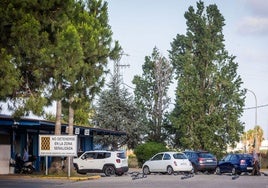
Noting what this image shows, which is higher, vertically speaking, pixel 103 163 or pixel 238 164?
pixel 103 163

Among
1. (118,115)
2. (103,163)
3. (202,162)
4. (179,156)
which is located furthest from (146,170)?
(118,115)

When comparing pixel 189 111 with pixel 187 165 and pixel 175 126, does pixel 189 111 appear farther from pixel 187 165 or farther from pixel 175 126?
pixel 187 165

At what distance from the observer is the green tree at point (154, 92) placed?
198 feet

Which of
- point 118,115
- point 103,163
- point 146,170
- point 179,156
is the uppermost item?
point 118,115

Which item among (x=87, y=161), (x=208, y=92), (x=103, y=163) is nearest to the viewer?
(x=103, y=163)

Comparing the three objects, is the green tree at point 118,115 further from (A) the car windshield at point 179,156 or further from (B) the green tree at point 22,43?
(B) the green tree at point 22,43

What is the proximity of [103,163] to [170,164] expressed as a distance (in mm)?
4696

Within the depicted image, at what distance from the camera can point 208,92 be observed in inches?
2299

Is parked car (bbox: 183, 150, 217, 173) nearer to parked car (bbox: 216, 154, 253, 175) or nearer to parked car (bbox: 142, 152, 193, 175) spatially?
parked car (bbox: 216, 154, 253, 175)

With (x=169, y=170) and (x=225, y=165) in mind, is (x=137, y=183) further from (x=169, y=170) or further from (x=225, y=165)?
(x=225, y=165)

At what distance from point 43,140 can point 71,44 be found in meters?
15.2

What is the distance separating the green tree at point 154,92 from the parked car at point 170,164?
2013 cm

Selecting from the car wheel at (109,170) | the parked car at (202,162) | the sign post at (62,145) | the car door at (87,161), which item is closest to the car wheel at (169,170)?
the parked car at (202,162)

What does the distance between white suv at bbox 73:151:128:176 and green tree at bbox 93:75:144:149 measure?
843 inches
